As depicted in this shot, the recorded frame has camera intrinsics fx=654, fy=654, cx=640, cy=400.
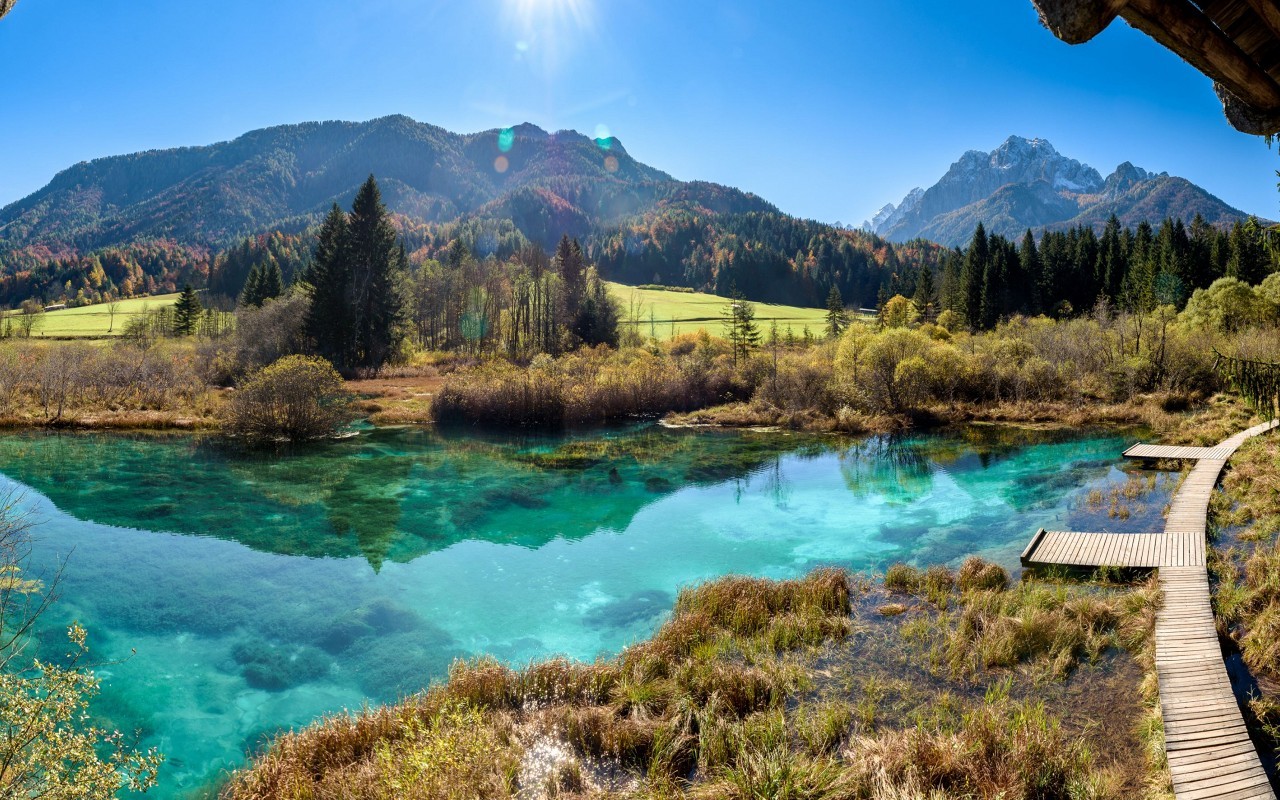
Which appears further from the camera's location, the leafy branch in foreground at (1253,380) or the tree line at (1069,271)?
the tree line at (1069,271)

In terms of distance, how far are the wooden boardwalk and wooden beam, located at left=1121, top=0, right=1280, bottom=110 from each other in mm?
7045

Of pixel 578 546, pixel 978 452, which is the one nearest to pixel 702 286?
pixel 978 452

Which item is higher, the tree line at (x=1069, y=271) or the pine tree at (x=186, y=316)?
the tree line at (x=1069, y=271)

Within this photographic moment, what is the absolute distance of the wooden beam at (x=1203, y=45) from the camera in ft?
9.84

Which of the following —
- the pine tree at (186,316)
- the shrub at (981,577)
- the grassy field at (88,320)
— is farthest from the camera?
the grassy field at (88,320)

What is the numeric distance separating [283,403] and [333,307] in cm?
2678

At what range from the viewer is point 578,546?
19578 mm

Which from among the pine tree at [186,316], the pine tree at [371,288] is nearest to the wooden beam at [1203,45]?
the pine tree at [371,288]

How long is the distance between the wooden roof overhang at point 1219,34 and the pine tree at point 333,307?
61.4 m

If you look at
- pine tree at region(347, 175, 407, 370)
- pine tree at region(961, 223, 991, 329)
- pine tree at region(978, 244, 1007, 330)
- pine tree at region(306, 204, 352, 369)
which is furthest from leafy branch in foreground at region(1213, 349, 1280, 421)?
pine tree at region(961, 223, 991, 329)

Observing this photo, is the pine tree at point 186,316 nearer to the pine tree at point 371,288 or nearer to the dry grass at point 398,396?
the pine tree at point 371,288

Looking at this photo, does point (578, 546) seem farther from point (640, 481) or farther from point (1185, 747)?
point (1185, 747)

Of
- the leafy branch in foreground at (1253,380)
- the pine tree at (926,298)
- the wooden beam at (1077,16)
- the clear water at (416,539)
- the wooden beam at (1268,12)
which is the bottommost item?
the clear water at (416,539)

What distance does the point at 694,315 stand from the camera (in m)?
94.2
